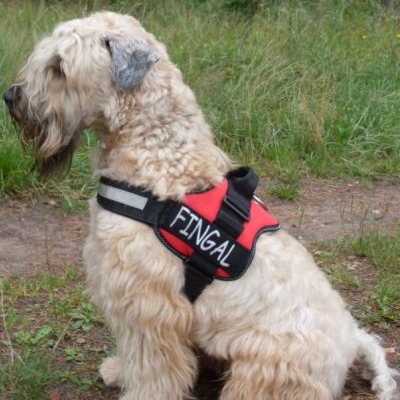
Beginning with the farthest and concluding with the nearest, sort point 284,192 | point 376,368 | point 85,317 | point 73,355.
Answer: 1. point 284,192
2. point 85,317
3. point 73,355
4. point 376,368

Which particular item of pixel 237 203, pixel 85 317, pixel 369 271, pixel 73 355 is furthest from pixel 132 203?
pixel 369 271

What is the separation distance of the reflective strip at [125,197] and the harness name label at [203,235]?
15 cm

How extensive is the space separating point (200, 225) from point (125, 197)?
0.32 meters

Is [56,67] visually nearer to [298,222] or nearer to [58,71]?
[58,71]

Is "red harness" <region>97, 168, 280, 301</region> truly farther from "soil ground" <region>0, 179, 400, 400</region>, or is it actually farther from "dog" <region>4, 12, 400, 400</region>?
"soil ground" <region>0, 179, 400, 400</region>

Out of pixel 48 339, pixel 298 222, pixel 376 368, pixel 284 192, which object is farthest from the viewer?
pixel 284 192

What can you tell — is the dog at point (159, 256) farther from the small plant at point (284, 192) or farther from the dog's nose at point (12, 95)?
the small plant at point (284, 192)

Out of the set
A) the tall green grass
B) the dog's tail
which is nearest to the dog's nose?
the dog's tail

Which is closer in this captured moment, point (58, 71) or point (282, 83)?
point (58, 71)

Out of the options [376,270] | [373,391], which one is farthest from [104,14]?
[376,270]

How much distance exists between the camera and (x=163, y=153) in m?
3.36

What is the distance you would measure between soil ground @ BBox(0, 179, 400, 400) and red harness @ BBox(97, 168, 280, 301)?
1273 millimetres

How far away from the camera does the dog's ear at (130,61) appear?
3250 millimetres

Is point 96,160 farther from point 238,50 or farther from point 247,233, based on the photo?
point 238,50
